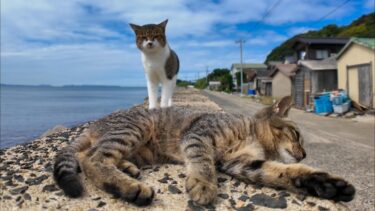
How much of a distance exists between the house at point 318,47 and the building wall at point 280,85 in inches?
97.8

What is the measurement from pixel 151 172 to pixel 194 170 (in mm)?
500

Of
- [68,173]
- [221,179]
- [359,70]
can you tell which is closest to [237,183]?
[221,179]

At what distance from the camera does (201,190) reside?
250 centimetres

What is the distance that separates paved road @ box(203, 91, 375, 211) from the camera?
7.36m

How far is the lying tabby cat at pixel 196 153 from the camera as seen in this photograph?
2.51 meters

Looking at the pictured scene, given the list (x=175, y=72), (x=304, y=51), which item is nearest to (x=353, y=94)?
(x=304, y=51)

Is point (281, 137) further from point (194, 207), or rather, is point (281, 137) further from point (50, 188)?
point (50, 188)

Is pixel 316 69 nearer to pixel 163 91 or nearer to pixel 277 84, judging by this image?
pixel 277 84

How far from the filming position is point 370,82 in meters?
18.7

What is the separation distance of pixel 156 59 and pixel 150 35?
1.53 feet

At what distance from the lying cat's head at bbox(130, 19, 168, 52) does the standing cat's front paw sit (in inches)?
111

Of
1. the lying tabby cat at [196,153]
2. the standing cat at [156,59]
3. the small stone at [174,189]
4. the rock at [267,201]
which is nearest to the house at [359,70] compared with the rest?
the standing cat at [156,59]

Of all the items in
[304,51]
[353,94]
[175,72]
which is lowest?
[353,94]

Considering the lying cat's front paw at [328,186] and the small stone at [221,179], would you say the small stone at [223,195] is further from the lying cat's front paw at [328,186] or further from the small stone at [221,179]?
the lying cat's front paw at [328,186]
